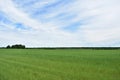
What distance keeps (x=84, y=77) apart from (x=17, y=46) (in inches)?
3954

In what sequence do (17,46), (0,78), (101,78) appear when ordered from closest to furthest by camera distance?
1. (101,78)
2. (0,78)
3. (17,46)

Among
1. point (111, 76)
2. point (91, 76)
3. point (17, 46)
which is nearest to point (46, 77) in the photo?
point (91, 76)

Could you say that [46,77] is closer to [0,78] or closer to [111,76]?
[0,78]

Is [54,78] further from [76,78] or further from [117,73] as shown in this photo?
[117,73]

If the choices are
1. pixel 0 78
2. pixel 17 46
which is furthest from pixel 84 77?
pixel 17 46

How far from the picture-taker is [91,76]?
44.6 feet

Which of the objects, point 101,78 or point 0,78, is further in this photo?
point 0,78

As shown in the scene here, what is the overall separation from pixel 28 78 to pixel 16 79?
675mm

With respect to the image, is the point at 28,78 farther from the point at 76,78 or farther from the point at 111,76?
the point at 111,76

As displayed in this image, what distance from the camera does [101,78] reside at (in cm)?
1297

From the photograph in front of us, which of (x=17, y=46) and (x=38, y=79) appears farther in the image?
(x=17, y=46)

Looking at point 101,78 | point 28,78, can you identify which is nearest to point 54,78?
point 28,78

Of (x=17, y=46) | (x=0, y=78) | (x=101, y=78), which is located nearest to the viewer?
(x=101, y=78)

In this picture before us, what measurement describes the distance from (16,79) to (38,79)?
133 cm
